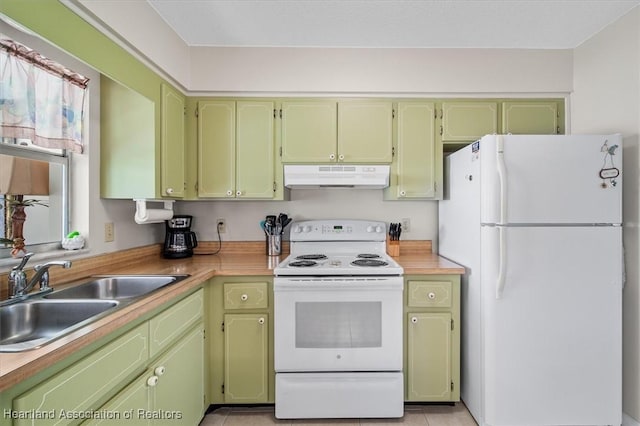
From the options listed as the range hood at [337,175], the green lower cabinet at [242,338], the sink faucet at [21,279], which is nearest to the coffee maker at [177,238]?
the green lower cabinet at [242,338]

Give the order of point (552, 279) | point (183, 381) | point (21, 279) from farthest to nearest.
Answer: point (552, 279) → point (183, 381) → point (21, 279)

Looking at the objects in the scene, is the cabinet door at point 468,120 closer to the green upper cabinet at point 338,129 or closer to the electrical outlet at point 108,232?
the green upper cabinet at point 338,129

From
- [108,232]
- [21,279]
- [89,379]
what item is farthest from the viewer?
[108,232]

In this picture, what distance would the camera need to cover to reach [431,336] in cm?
195

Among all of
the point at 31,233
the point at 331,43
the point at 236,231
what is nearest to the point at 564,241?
the point at 331,43

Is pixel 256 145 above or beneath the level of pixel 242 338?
above

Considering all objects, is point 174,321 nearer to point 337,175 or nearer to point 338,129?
point 337,175

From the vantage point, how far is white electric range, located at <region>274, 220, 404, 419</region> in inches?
73.8

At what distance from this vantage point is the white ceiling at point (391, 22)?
5.92ft

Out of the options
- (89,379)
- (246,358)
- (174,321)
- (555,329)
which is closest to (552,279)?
(555,329)

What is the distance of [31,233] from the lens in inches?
61.9

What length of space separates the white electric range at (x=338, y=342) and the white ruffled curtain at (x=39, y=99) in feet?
4.55

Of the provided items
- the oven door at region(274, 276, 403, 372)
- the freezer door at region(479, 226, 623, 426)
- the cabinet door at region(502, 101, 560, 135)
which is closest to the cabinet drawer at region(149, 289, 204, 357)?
the oven door at region(274, 276, 403, 372)

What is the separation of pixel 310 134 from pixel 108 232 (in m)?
1.47
